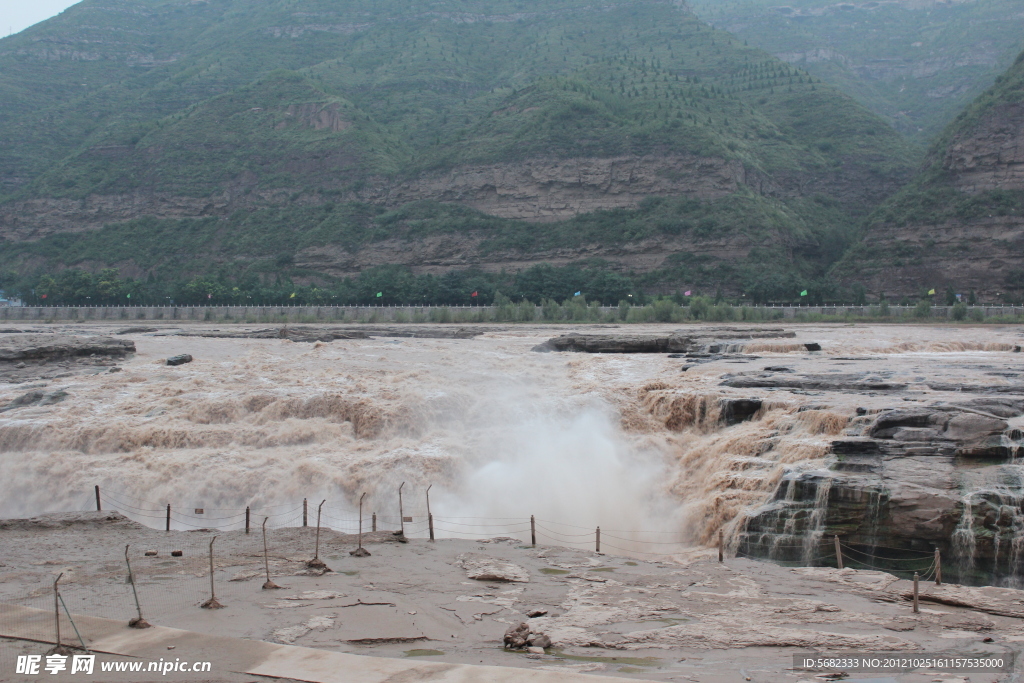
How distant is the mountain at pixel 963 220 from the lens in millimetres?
94438

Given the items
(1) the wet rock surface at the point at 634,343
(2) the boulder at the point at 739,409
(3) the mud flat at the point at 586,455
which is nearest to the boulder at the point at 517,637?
(3) the mud flat at the point at 586,455

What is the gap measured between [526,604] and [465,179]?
126 m

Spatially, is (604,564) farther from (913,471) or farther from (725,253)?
(725,253)

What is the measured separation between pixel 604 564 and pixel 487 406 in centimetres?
1350

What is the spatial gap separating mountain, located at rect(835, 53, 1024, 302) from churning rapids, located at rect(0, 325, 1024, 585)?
66.5 metres

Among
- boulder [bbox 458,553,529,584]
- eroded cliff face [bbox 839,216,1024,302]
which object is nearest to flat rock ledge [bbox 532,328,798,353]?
boulder [bbox 458,553,529,584]

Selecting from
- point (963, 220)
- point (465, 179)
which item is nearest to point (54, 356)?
point (963, 220)

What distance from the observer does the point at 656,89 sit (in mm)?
145875

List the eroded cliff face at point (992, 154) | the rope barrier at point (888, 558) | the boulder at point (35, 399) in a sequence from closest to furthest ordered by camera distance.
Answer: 1. the rope barrier at point (888, 558)
2. the boulder at point (35, 399)
3. the eroded cliff face at point (992, 154)

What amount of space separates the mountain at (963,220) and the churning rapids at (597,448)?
66.5 m

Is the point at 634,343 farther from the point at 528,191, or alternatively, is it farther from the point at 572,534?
the point at 528,191

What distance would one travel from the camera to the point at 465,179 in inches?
5320

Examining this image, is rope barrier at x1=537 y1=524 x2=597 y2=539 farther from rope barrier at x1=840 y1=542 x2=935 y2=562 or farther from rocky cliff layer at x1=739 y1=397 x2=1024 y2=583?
rope barrier at x1=840 y1=542 x2=935 y2=562

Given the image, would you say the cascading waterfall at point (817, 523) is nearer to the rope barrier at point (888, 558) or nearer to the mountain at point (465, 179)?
the rope barrier at point (888, 558)
